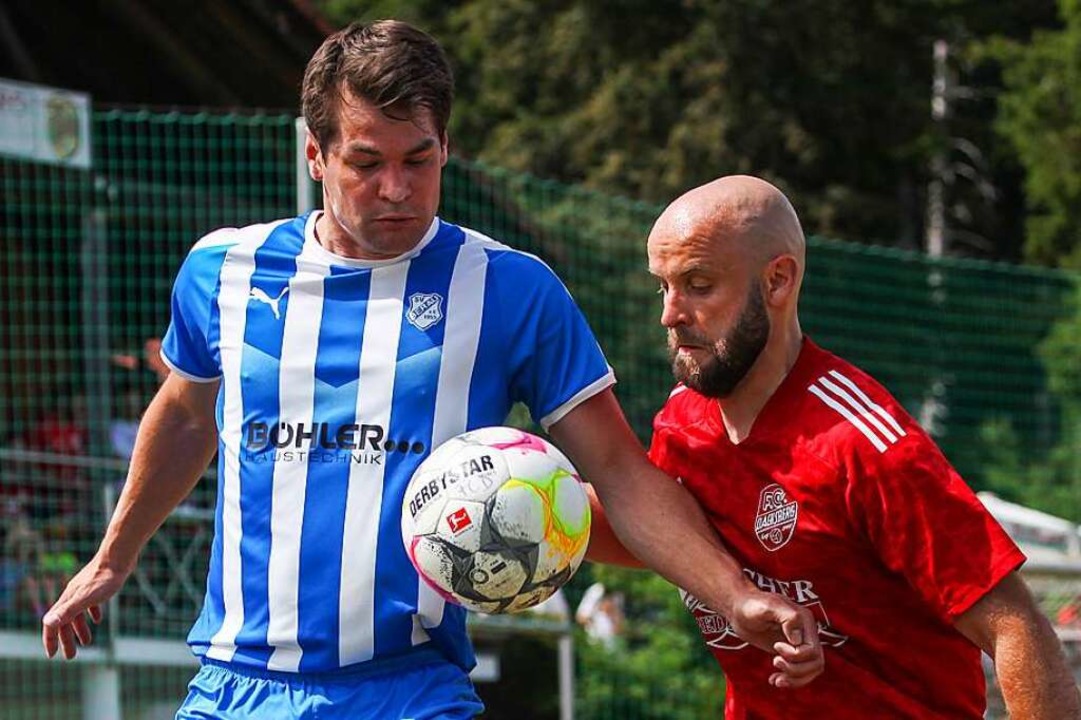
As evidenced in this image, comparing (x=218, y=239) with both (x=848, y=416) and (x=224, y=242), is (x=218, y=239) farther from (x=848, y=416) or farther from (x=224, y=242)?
(x=848, y=416)

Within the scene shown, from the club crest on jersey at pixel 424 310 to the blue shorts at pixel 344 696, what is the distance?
27.1 inches

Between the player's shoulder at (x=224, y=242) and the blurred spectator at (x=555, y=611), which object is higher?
the player's shoulder at (x=224, y=242)

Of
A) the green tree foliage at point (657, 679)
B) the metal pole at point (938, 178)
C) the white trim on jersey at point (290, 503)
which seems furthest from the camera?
the metal pole at point (938, 178)

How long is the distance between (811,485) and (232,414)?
1200 mm

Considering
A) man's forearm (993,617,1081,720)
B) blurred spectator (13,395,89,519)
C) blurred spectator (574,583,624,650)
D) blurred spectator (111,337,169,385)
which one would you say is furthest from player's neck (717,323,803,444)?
blurred spectator (574,583,624,650)

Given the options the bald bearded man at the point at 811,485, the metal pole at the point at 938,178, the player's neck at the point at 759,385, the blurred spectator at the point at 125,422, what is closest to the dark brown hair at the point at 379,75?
the bald bearded man at the point at 811,485

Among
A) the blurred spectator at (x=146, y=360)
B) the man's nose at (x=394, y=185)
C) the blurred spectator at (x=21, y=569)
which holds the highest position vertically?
the man's nose at (x=394, y=185)

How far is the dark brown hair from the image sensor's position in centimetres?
384

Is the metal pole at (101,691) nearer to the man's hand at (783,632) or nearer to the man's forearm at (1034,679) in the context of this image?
the man's hand at (783,632)

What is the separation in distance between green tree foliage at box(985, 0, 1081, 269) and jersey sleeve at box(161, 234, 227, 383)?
91.5ft

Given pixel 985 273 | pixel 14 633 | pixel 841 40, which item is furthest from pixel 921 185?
pixel 14 633

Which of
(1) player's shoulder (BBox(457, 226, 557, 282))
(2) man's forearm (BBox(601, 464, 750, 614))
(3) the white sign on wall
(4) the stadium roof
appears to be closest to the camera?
(2) man's forearm (BBox(601, 464, 750, 614))

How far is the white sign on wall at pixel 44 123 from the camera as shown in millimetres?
10133

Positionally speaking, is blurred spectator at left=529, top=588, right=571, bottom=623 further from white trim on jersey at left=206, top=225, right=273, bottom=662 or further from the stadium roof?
white trim on jersey at left=206, top=225, right=273, bottom=662
